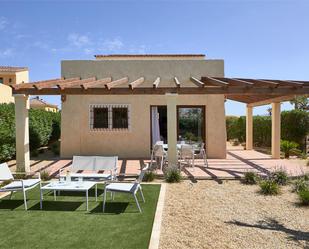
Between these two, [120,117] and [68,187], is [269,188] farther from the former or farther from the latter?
[120,117]

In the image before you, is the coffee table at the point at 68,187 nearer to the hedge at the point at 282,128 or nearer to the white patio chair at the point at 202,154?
the white patio chair at the point at 202,154

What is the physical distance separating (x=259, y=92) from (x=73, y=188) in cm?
725

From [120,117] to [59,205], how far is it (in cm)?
805

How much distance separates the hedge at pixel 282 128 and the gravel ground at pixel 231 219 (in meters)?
10.7

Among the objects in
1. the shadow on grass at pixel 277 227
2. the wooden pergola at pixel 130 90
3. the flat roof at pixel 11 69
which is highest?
the flat roof at pixel 11 69

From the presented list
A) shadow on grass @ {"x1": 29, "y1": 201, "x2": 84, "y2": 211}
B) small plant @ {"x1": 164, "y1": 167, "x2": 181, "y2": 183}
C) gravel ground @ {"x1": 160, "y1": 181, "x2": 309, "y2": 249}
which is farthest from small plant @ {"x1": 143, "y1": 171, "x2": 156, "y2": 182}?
shadow on grass @ {"x1": 29, "y1": 201, "x2": 84, "y2": 211}

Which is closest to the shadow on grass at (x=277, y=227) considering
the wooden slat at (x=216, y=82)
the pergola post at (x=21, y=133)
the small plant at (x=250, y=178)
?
the small plant at (x=250, y=178)

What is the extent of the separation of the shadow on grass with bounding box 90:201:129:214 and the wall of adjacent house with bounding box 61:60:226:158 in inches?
292

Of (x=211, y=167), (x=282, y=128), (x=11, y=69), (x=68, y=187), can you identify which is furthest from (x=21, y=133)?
(x=11, y=69)

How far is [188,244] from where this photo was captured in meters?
4.90

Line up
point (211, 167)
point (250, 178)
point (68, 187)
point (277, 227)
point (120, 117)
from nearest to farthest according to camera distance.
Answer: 1. point (277, 227)
2. point (68, 187)
3. point (250, 178)
4. point (211, 167)
5. point (120, 117)

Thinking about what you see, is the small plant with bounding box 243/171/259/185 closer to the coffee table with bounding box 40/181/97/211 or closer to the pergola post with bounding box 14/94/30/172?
the coffee table with bounding box 40/181/97/211

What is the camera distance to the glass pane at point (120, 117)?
14750mm

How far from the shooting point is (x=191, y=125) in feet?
48.9
